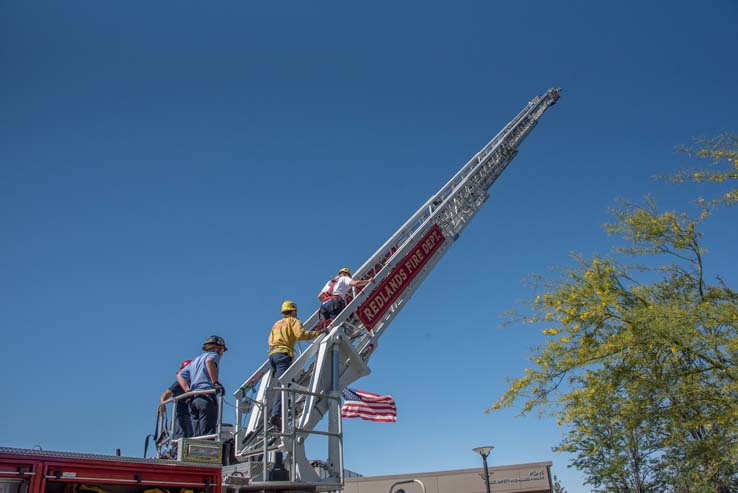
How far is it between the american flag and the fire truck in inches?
91.5

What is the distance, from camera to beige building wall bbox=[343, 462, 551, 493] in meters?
29.2

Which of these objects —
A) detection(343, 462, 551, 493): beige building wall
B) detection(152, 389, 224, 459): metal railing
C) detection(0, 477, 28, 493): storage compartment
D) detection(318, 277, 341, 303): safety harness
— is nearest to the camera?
→ detection(0, 477, 28, 493): storage compartment

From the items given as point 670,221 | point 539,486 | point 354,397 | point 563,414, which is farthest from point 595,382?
A: point 539,486

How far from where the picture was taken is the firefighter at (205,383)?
25.1 ft

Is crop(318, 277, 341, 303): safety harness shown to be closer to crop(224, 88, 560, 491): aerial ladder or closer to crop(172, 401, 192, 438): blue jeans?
crop(224, 88, 560, 491): aerial ladder

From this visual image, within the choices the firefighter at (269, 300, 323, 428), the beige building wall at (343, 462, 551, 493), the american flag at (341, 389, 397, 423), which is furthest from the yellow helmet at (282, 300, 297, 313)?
the beige building wall at (343, 462, 551, 493)

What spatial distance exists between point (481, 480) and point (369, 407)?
2038 cm

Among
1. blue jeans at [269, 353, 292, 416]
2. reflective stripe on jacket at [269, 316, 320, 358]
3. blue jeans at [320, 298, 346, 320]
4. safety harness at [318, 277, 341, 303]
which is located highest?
safety harness at [318, 277, 341, 303]

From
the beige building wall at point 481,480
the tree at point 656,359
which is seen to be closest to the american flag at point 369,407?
the tree at point 656,359

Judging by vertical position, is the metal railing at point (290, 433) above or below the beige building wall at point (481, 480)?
below

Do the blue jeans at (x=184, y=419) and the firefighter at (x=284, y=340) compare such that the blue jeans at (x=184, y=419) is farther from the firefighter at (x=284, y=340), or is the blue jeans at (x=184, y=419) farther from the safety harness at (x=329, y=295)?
the safety harness at (x=329, y=295)

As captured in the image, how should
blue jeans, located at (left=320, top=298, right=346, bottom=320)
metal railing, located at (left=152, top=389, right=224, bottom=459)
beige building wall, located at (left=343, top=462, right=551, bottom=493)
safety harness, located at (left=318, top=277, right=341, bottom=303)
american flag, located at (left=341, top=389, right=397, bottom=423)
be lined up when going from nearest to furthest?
metal railing, located at (left=152, top=389, right=224, bottom=459) < blue jeans, located at (left=320, top=298, right=346, bottom=320) < safety harness, located at (left=318, top=277, right=341, bottom=303) < american flag, located at (left=341, top=389, right=397, bottom=423) < beige building wall, located at (left=343, top=462, right=551, bottom=493)

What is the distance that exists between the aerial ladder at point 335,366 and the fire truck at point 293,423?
0.01 m

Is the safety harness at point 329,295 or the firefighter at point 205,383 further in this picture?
the safety harness at point 329,295
